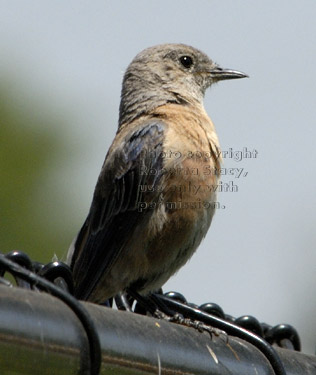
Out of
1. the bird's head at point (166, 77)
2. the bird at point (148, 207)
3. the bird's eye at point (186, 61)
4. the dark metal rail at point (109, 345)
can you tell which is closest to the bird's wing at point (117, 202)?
the bird at point (148, 207)

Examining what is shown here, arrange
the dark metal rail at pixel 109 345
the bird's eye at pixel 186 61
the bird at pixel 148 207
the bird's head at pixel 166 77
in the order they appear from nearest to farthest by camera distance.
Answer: the dark metal rail at pixel 109 345 → the bird at pixel 148 207 → the bird's head at pixel 166 77 → the bird's eye at pixel 186 61

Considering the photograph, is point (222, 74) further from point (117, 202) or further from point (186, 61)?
point (117, 202)

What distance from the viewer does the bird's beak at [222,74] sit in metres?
7.83

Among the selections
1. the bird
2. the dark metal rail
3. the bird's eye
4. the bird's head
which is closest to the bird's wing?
the bird

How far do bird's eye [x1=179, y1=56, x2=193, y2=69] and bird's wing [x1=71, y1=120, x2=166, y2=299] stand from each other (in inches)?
55.1

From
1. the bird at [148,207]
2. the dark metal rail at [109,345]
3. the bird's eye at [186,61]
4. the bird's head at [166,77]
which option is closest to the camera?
the dark metal rail at [109,345]

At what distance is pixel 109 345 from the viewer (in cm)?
272

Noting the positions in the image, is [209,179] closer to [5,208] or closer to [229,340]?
[229,340]

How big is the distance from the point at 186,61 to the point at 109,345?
5.34 metres

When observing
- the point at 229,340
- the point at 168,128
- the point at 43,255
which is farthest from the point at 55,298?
the point at 43,255

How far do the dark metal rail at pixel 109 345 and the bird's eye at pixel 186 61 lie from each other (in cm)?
452

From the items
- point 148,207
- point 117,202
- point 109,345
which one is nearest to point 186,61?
point 117,202

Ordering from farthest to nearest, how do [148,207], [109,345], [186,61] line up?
[186,61] < [148,207] < [109,345]

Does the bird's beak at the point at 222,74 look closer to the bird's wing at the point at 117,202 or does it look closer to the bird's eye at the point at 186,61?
the bird's eye at the point at 186,61
